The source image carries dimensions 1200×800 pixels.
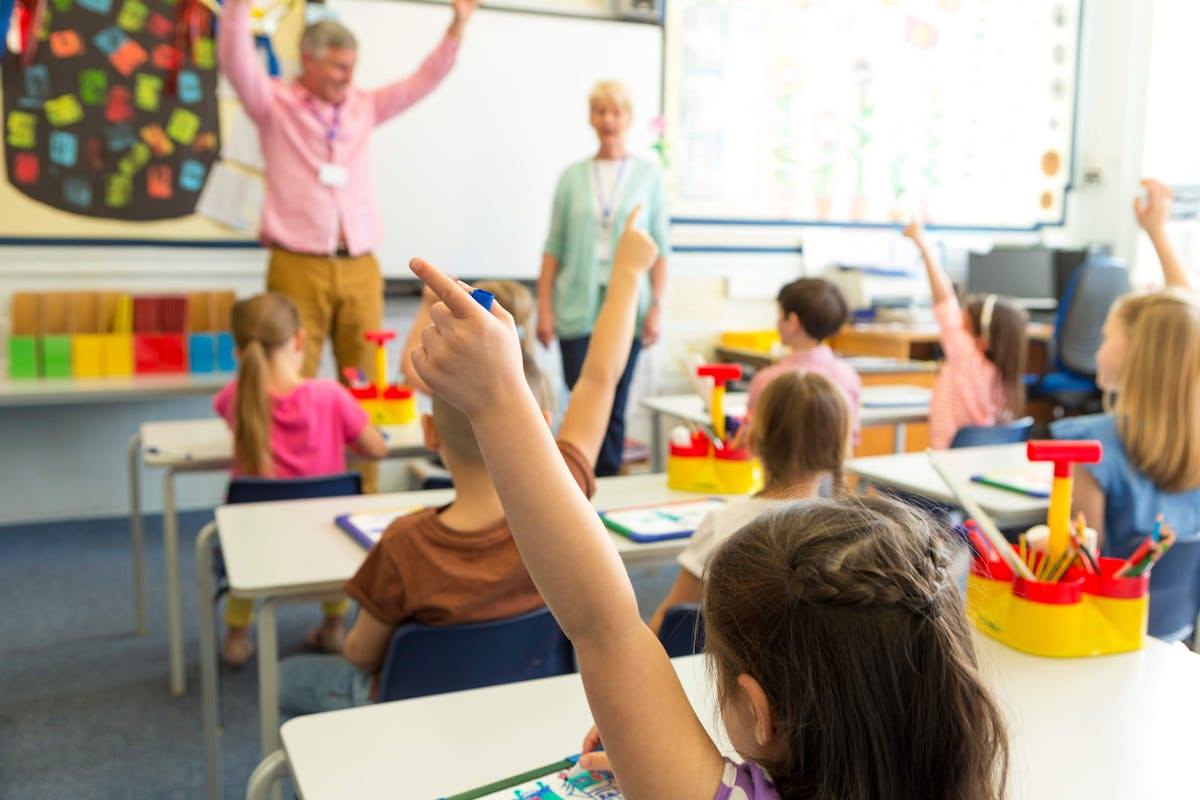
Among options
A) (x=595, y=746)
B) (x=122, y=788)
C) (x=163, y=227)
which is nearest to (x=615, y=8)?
(x=163, y=227)

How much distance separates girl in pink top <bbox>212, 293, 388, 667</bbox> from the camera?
2633 millimetres

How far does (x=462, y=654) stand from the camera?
1.54 metres

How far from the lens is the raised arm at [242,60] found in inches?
145

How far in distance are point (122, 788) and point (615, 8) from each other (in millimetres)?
4046

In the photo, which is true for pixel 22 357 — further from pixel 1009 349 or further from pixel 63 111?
pixel 1009 349

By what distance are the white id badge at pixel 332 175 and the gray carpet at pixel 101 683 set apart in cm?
149

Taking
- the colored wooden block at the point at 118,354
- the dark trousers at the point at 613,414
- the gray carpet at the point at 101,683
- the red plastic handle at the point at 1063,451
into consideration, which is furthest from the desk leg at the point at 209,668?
the colored wooden block at the point at 118,354

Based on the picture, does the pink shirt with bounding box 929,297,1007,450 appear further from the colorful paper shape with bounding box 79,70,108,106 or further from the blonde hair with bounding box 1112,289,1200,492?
the colorful paper shape with bounding box 79,70,108,106

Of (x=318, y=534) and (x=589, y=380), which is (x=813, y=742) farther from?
(x=318, y=534)

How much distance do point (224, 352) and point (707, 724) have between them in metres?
3.64

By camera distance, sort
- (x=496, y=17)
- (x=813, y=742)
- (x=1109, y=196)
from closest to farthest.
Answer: (x=813, y=742) → (x=496, y=17) → (x=1109, y=196)

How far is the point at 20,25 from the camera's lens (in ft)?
13.7

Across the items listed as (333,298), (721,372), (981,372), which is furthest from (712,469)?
(333,298)

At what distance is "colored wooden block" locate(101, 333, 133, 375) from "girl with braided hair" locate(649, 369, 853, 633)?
10.3ft
